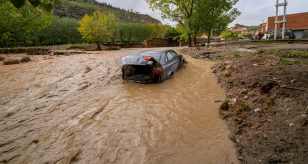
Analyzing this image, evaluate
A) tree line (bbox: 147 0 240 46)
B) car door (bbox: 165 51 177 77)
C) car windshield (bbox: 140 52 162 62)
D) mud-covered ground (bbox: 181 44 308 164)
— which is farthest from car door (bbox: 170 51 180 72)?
Answer: tree line (bbox: 147 0 240 46)

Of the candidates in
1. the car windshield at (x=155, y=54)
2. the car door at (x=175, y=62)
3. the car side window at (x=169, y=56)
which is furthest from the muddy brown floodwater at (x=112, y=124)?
the car door at (x=175, y=62)

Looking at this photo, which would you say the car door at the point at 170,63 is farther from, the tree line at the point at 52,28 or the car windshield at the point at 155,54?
the tree line at the point at 52,28

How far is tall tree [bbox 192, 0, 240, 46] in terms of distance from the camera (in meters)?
27.9

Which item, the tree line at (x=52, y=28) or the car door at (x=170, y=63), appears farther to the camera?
the tree line at (x=52, y=28)

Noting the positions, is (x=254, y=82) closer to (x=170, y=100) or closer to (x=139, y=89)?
(x=170, y=100)

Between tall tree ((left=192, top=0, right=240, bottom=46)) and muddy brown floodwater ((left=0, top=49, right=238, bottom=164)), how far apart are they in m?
20.0

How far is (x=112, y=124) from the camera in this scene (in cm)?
552

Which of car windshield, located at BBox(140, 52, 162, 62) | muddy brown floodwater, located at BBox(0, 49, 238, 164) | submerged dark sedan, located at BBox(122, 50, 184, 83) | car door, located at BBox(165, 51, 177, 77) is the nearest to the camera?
muddy brown floodwater, located at BBox(0, 49, 238, 164)

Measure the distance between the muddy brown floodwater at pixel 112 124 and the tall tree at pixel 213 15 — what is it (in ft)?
65.7

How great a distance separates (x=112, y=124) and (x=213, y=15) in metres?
26.3

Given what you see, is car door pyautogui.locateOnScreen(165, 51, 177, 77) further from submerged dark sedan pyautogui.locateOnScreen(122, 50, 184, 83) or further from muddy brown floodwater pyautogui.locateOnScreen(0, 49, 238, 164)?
muddy brown floodwater pyautogui.locateOnScreen(0, 49, 238, 164)

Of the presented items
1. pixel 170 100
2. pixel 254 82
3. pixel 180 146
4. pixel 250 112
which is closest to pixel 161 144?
pixel 180 146

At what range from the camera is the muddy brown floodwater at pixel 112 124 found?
13.6 feet

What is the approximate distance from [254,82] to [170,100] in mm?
2607
